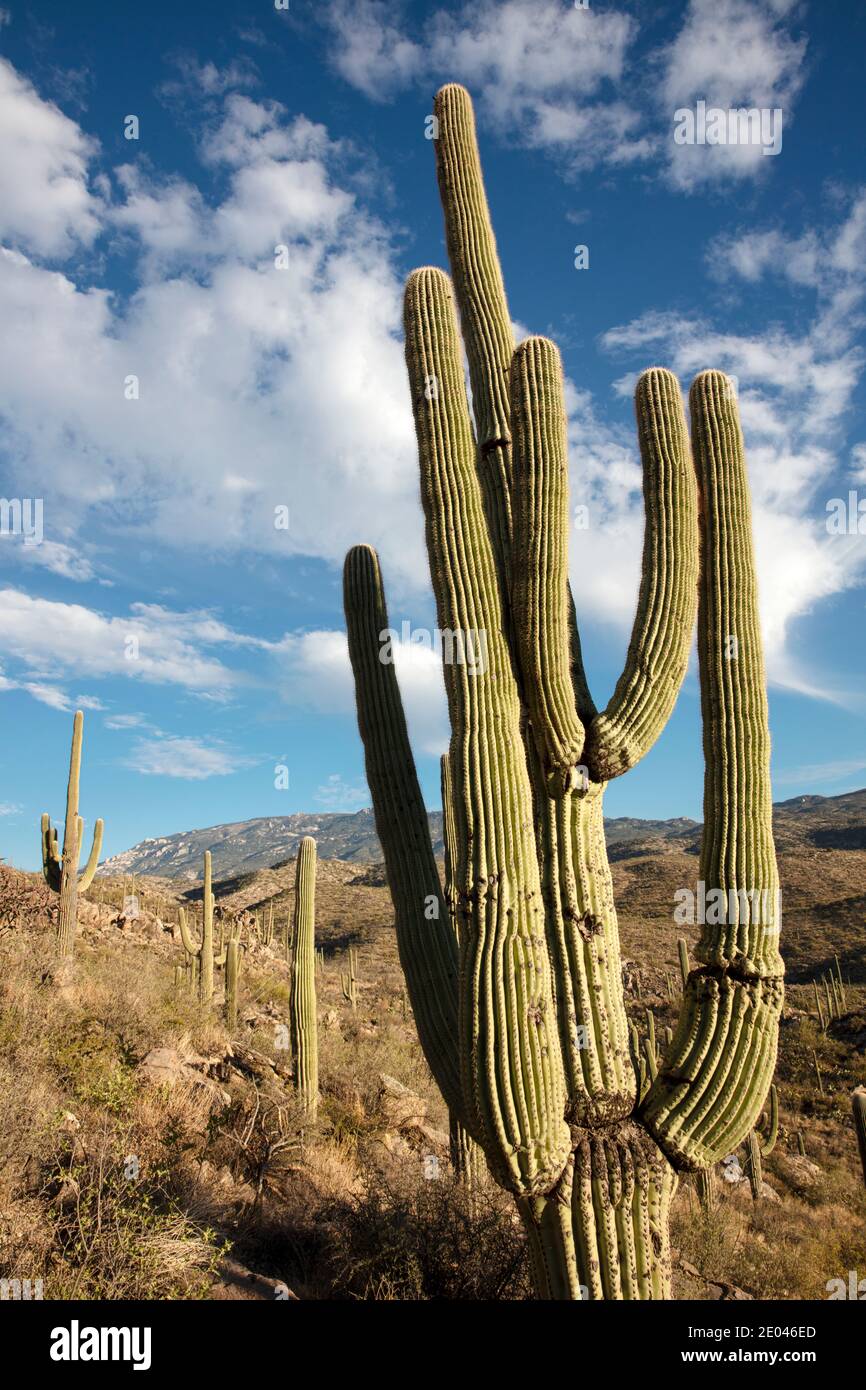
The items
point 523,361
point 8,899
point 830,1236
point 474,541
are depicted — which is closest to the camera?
point 474,541

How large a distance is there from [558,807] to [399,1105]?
852 cm

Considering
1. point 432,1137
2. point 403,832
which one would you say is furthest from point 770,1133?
point 403,832

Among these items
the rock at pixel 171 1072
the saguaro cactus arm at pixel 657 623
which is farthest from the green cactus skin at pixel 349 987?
the saguaro cactus arm at pixel 657 623

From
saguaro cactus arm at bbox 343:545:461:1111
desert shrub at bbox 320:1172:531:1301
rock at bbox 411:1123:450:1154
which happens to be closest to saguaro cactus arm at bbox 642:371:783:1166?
saguaro cactus arm at bbox 343:545:461:1111

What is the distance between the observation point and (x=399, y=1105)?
10.9m

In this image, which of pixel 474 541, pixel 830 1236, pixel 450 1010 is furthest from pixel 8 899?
pixel 830 1236

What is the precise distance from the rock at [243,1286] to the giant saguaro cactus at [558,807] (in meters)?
2.45

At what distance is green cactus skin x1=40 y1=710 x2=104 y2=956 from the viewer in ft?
39.9

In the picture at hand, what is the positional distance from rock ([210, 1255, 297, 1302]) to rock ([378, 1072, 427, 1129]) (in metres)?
4.81

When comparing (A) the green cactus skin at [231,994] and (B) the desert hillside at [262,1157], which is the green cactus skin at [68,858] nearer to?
(B) the desert hillside at [262,1157]

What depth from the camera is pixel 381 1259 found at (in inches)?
213

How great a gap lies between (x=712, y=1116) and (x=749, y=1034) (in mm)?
435

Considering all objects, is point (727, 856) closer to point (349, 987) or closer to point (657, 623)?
point (657, 623)
